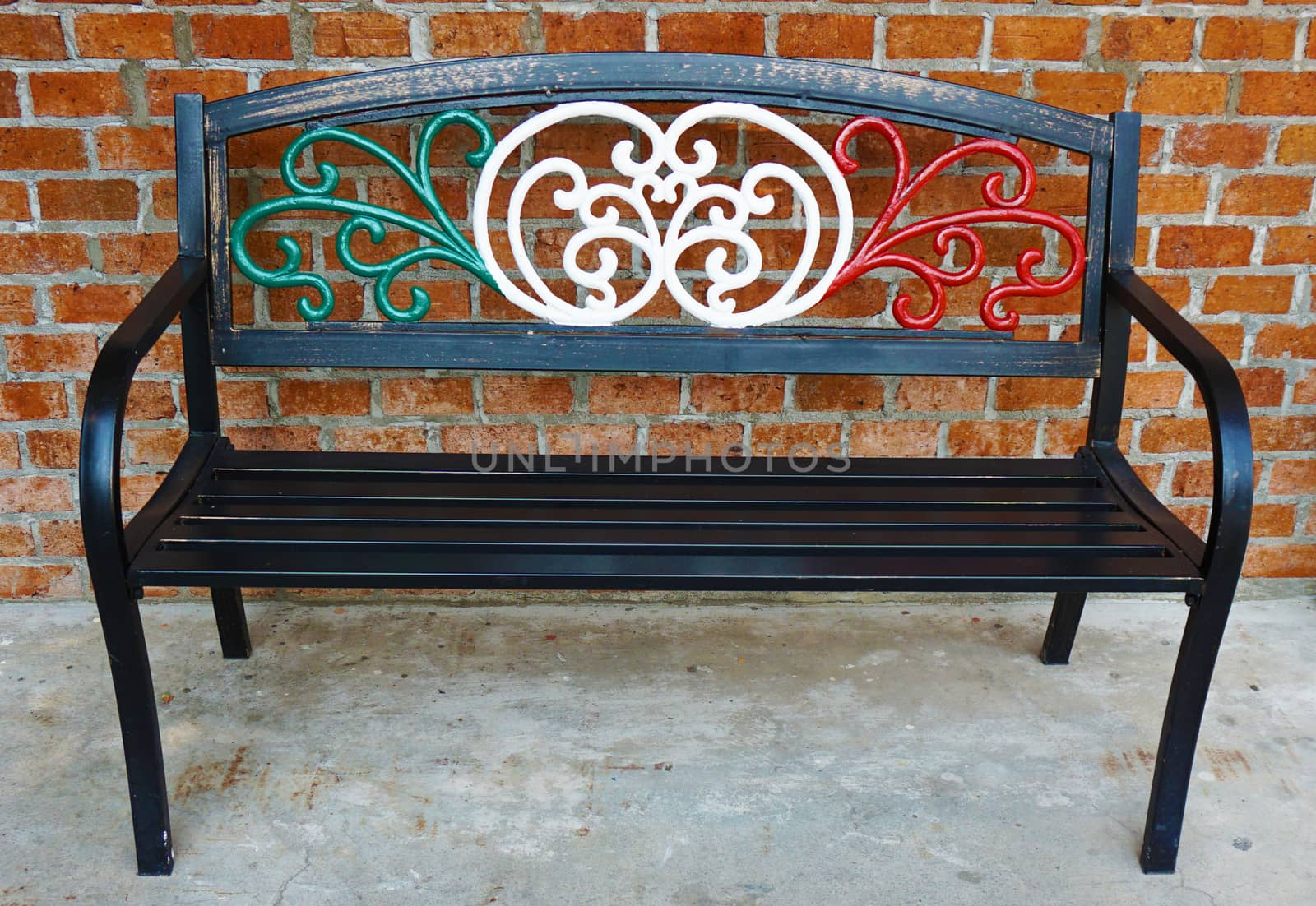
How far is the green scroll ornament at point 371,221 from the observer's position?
1752mm

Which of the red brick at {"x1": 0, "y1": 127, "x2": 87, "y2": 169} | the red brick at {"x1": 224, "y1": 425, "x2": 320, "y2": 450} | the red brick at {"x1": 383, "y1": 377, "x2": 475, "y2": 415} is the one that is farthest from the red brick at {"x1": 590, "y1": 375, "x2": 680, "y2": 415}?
the red brick at {"x1": 0, "y1": 127, "x2": 87, "y2": 169}

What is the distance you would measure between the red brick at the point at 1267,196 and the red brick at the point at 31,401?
89.9 inches

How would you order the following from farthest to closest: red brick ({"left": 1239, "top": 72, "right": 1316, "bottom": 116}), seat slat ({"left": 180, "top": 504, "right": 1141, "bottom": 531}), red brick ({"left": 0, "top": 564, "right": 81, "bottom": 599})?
red brick ({"left": 0, "top": 564, "right": 81, "bottom": 599})
red brick ({"left": 1239, "top": 72, "right": 1316, "bottom": 116})
seat slat ({"left": 180, "top": 504, "right": 1141, "bottom": 531})

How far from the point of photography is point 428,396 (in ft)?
7.13

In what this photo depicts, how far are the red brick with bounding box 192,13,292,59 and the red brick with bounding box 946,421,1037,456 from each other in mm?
1460

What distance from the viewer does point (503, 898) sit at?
147 centimetres

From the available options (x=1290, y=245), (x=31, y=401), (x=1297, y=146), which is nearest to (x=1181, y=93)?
(x=1297, y=146)

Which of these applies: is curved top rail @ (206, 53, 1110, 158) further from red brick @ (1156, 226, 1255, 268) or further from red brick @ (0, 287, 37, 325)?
red brick @ (0, 287, 37, 325)

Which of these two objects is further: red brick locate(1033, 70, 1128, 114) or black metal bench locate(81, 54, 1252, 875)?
red brick locate(1033, 70, 1128, 114)

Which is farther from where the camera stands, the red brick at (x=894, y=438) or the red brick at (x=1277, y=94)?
the red brick at (x=894, y=438)

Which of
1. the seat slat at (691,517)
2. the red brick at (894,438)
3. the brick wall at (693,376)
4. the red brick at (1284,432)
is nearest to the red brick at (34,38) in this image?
the brick wall at (693,376)

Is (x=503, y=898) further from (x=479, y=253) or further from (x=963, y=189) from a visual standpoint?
(x=963, y=189)

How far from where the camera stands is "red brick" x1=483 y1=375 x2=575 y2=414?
7.09 ft

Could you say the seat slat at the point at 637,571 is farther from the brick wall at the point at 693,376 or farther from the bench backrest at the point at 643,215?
the brick wall at the point at 693,376
